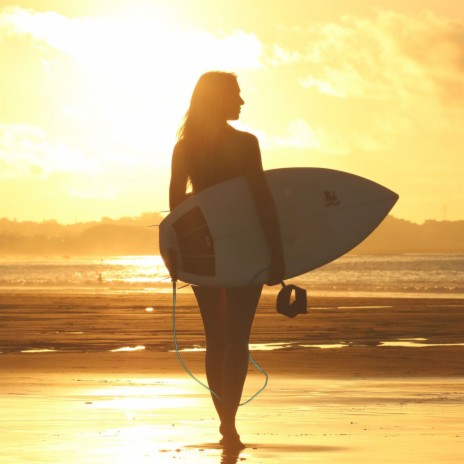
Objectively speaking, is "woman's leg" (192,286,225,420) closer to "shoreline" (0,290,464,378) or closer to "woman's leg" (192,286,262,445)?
"woman's leg" (192,286,262,445)

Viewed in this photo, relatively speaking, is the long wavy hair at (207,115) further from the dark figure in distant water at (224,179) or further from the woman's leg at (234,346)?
the woman's leg at (234,346)

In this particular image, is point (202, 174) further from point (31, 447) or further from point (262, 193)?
point (31, 447)

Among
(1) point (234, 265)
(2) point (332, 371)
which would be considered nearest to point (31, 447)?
(1) point (234, 265)

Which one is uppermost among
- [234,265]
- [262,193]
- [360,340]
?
[262,193]

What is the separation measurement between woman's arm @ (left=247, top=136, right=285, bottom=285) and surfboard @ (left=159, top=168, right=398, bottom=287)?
0.08 metres

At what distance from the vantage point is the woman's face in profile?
6629mm

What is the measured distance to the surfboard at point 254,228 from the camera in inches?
260

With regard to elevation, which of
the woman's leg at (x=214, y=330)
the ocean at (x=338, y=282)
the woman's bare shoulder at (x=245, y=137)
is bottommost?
the ocean at (x=338, y=282)

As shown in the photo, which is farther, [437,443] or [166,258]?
[166,258]

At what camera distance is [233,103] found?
6.65 m

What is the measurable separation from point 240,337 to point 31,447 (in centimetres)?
127

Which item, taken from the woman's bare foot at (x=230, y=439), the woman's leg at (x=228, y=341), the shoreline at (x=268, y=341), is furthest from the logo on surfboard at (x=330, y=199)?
the shoreline at (x=268, y=341)

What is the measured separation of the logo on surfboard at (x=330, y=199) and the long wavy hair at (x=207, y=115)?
117cm

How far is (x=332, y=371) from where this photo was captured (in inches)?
477
